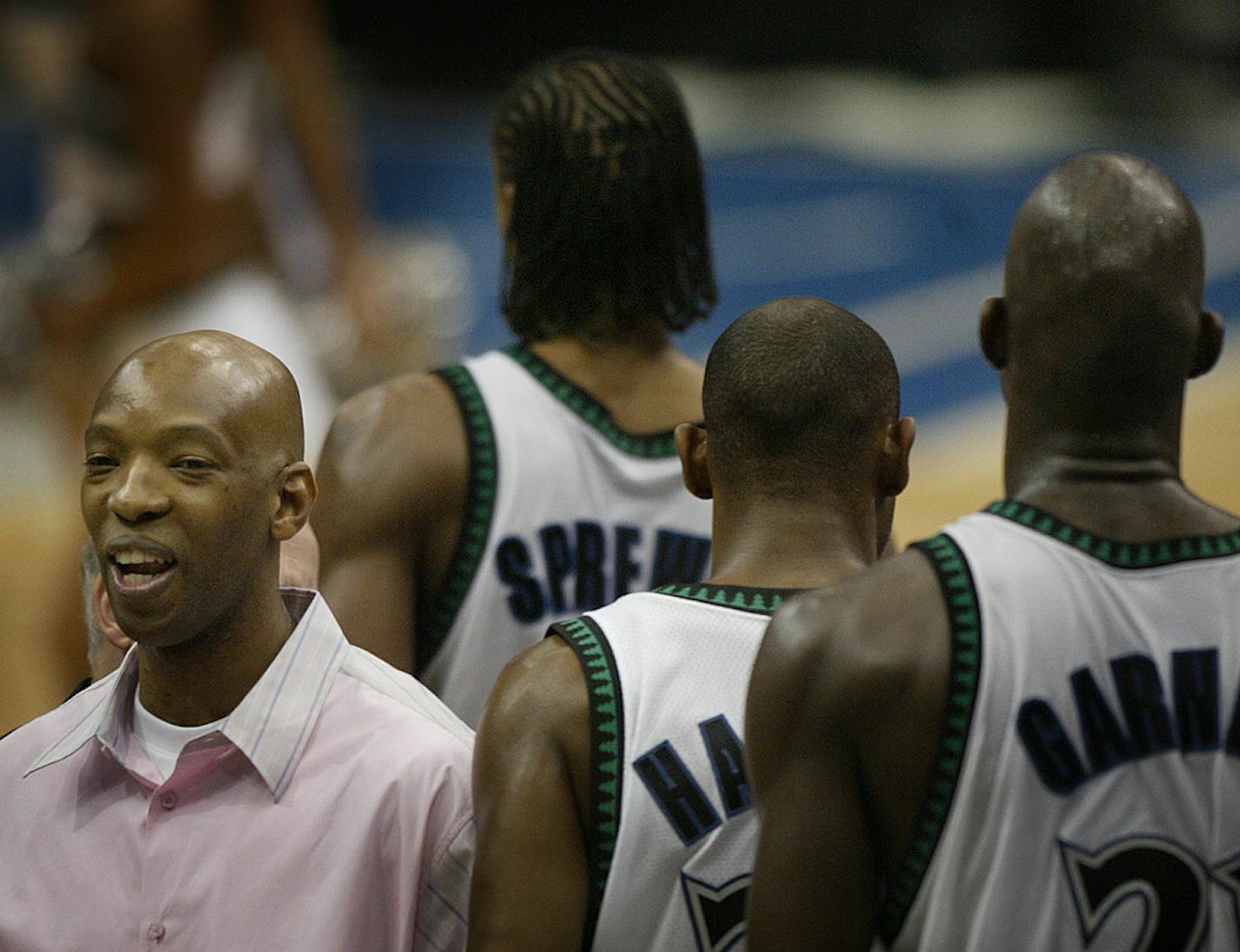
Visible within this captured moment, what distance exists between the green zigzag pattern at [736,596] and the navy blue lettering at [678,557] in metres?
0.63

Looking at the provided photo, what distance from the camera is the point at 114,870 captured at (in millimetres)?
1901

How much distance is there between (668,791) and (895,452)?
0.39m

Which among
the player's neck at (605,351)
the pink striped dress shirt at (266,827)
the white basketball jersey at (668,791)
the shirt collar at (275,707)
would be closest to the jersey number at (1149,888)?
the white basketball jersey at (668,791)

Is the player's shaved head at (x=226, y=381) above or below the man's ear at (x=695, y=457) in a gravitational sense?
above

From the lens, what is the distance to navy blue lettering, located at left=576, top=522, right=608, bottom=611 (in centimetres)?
259

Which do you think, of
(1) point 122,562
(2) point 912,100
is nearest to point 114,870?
(1) point 122,562

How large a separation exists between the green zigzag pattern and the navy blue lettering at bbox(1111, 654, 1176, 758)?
352mm

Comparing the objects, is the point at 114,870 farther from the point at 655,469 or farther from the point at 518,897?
the point at 655,469

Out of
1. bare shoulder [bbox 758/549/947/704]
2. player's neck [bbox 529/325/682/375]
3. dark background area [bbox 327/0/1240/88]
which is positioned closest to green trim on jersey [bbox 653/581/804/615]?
bare shoulder [bbox 758/549/947/704]

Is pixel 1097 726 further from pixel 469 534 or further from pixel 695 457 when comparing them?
pixel 469 534

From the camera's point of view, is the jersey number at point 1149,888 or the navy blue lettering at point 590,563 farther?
the navy blue lettering at point 590,563

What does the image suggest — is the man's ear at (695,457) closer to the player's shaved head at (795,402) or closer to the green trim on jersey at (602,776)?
the player's shaved head at (795,402)

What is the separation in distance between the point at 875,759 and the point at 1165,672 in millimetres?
242

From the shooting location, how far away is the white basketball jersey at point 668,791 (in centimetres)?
188
